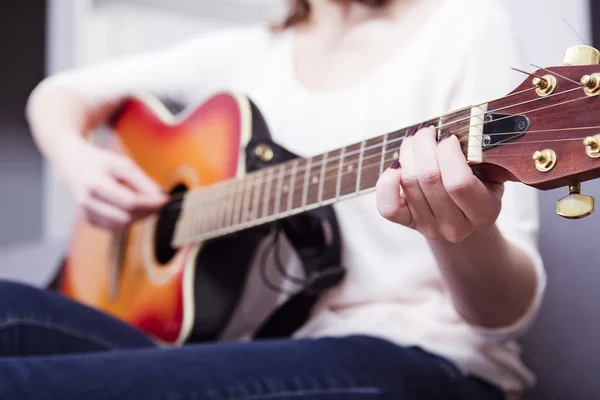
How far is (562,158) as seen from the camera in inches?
20.4

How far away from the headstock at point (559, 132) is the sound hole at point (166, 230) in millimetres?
593

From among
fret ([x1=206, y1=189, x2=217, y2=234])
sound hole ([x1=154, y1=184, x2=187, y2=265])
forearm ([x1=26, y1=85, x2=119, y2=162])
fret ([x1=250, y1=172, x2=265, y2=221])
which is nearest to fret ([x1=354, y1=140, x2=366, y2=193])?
fret ([x1=250, y1=172, x2=265, y2=221])

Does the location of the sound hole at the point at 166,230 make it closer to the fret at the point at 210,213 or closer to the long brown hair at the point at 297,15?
the fret at the point at 210,213

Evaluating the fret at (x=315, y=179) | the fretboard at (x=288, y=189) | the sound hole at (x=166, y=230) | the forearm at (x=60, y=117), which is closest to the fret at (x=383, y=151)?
the fretboard at (x=288, y=189)

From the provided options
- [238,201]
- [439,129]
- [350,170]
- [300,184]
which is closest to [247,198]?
[238,201]

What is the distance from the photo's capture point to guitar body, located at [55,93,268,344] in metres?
0.94

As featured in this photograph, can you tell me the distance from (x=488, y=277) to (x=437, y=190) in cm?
18

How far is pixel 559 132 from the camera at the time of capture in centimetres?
52

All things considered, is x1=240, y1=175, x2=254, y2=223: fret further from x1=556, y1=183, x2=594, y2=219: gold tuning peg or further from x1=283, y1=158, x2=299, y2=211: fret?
x1=556, y1=183, x2=594, y2=219: gold tuning peg

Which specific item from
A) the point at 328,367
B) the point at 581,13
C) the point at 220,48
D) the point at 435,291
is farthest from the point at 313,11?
the point at 328,367

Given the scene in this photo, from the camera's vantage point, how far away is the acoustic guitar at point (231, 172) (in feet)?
1.70

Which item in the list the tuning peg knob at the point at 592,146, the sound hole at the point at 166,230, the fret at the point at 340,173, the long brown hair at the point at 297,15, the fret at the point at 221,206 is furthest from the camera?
the long brown hair at the point at 297,15

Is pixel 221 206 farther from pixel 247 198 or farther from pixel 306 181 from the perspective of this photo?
pixel 306 181

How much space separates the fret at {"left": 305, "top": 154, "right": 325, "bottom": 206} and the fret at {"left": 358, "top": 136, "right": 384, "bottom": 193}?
8 centimetres
